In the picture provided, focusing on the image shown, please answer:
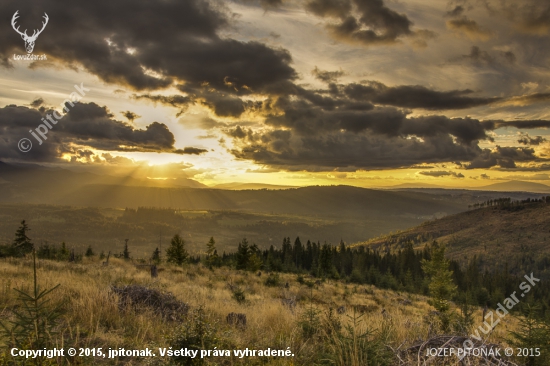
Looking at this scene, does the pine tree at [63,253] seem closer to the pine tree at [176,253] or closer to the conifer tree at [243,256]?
the pine tree at [176,253]

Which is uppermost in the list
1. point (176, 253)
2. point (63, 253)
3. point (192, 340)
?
point (192, 340)

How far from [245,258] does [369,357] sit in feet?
179

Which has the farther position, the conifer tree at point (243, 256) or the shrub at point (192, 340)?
the conifer tree at point (243, 256)

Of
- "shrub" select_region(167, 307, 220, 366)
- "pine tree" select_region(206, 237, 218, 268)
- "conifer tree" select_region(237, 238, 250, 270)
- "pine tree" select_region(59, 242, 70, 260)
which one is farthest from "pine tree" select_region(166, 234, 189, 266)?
"shrub" select_region(167, 307, 220, 366)

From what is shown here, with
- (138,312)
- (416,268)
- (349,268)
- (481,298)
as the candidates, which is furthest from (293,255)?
(138,312)

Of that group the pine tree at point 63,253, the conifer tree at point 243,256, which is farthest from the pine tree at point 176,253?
the pine tree at point 63,253

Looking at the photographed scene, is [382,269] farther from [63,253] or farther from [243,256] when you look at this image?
[63,253]

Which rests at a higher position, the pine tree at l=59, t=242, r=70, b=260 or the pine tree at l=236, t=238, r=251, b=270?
the pine tree at l=59, t=242, r=70, b=260

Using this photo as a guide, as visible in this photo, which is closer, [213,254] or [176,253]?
[176,253]

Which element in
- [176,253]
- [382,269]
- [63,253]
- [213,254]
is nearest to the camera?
[63,253]

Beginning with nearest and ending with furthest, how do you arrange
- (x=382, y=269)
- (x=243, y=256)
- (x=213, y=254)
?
(x=243, y=256)
(x=213, y=254)
(x=382, y=269)

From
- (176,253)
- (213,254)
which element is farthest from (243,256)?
(176,253)

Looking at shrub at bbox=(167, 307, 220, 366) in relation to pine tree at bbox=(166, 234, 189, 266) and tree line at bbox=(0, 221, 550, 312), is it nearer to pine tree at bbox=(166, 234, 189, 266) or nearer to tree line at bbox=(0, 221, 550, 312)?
pine tree at bbox=(166, 234, 189, 266)

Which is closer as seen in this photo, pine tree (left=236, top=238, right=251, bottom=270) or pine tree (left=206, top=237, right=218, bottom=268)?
pine tree (left=206, top=237, right=218, bottom=268)
